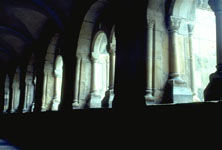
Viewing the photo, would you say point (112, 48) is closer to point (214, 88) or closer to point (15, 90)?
point (214, 88)

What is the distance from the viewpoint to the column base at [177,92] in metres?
3.77

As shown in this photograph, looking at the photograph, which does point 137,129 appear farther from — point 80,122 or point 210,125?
point 80,122

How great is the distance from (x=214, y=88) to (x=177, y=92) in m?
0.91

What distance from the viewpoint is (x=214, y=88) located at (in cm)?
293

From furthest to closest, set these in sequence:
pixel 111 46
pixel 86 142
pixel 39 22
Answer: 1. pixel 39 22
2. pixel 111 46
3. pixel 86 142

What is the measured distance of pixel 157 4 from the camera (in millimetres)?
4246

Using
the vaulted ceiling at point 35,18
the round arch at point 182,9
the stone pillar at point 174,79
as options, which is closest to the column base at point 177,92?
the stone pillar at point 174,79

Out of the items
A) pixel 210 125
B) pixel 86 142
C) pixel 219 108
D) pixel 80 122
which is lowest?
pixel 86 142

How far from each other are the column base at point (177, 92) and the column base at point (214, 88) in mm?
772

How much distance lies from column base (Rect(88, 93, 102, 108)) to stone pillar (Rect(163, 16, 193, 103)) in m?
2.94

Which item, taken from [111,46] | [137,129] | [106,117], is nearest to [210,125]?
[137,129]

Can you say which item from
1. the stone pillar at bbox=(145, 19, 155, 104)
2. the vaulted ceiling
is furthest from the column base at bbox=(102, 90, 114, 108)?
the vaulted ceiling

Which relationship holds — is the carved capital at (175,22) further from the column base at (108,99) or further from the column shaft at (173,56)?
the column base at (108,99)

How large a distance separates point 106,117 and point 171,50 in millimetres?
1608
